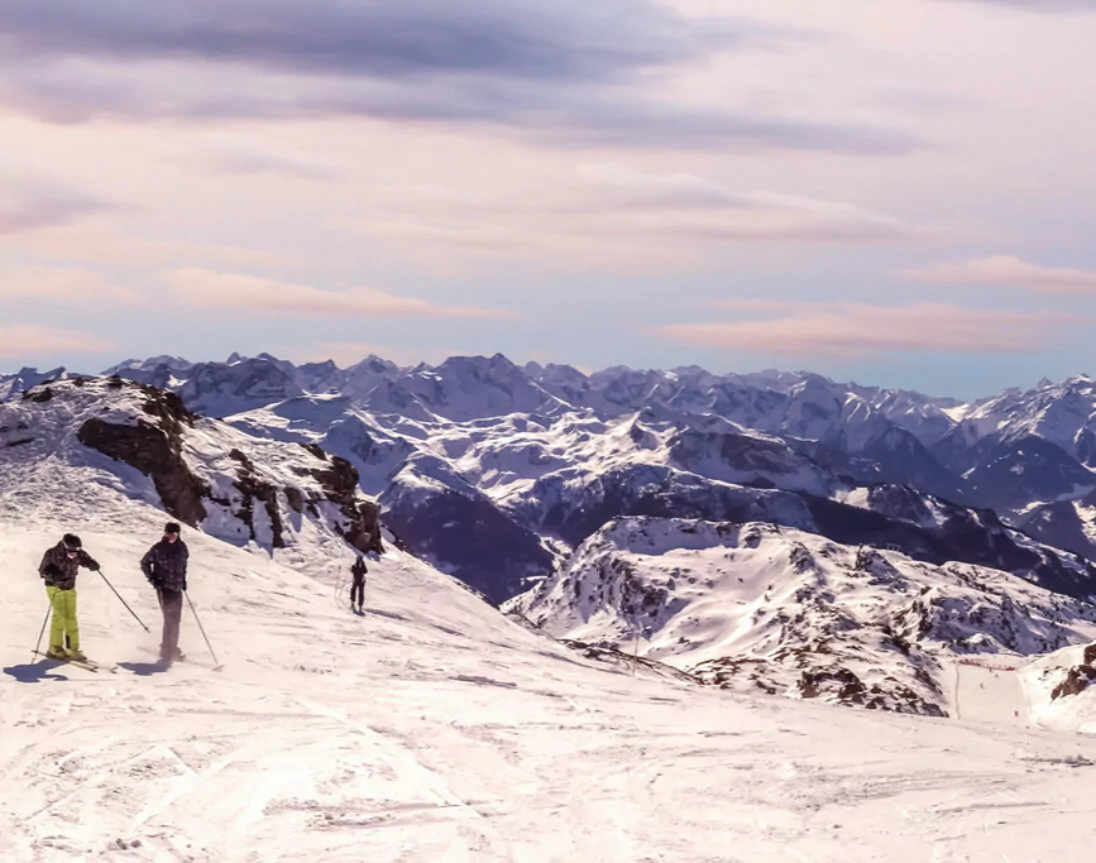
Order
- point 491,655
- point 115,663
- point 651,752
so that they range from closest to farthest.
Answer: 1. point 651,752
2. point 115,663
3. point 491,655

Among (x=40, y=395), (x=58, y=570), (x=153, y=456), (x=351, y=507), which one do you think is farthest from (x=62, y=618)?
(x=351, y=507)

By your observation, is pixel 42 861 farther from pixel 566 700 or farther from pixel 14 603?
pixel 14 603

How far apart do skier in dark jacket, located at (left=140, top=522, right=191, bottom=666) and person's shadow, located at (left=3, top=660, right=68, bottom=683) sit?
8.93 ft

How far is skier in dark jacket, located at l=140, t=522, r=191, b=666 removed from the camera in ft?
78.9

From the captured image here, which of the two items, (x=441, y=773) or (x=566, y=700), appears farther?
(x=566, y=700)

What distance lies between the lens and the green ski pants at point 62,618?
22.2m

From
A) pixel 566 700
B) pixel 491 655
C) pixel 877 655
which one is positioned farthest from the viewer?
pixel 877 655

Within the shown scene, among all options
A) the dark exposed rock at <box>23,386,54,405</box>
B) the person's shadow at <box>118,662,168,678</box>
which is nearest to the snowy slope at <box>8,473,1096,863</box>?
the person's shadow at <box>118,662,168,678</box>

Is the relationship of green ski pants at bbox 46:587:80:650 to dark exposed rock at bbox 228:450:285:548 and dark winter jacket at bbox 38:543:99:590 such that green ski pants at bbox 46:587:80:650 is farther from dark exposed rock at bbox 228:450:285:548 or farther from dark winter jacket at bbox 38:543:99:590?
dark exposed rock at bbox 228:450:285:548

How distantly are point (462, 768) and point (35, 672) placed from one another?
916 centimetres

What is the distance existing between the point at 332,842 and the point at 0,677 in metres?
10.2

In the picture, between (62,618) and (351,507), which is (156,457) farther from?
(62,618)

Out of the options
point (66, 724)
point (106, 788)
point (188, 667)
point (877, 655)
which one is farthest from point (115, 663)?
point (877, 655)

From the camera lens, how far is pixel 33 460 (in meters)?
64.9
